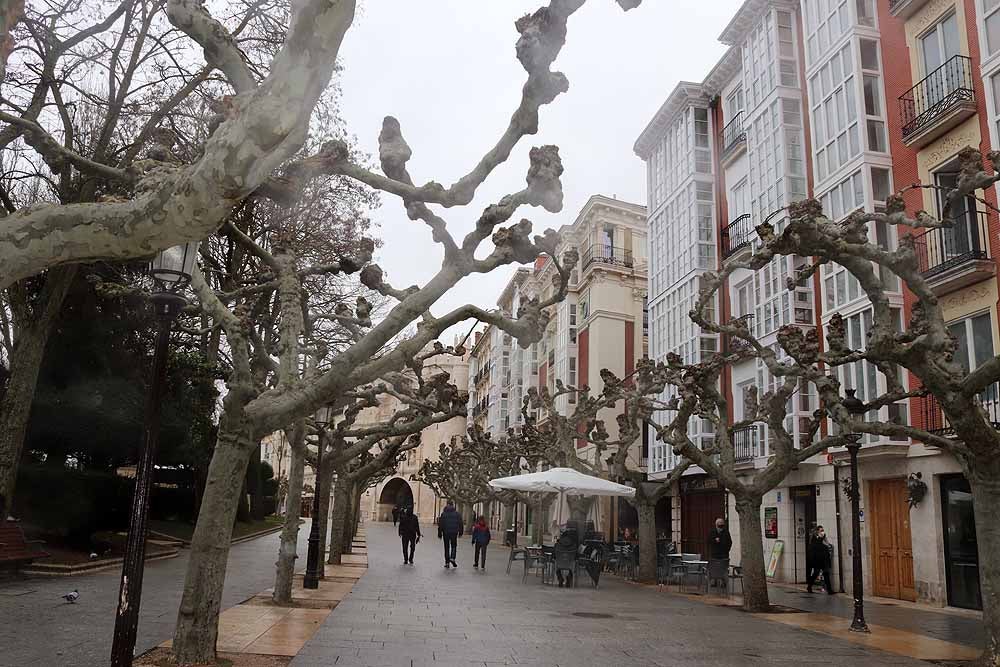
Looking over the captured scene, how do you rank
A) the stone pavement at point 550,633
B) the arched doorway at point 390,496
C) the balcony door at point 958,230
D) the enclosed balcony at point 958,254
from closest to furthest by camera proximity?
the stone pavement at point 550,633 → the enclosed balcony at point 958,254 → the balcony door at point 958,230 → the arched doorway at point 390,496

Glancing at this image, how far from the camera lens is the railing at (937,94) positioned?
1783 cm

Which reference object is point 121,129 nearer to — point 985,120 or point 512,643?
point 512,643

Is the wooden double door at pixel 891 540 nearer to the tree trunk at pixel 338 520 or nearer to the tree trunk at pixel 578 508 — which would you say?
the tree trunk at pixel 578 508

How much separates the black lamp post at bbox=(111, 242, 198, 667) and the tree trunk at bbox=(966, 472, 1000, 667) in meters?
9.32

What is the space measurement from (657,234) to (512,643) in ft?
87.4

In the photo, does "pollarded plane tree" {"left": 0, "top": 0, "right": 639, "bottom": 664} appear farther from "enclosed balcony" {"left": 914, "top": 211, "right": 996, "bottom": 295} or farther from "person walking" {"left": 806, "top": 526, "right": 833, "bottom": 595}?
"person walking" {"left": 806, "top": 526, "right": 833, "bottom": 595}

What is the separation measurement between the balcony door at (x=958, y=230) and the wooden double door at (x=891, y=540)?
5.79 meters

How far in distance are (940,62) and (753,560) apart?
42.3ft

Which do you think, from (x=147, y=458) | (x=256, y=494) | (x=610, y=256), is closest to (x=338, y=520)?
(x=147, y=458)

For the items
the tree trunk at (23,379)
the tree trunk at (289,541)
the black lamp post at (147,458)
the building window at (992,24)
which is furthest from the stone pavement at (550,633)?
the building window at (992,24)

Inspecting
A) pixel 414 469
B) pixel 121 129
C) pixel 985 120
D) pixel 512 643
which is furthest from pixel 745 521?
pixel 414 469

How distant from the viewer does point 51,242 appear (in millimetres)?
4066

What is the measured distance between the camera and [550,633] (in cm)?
1148

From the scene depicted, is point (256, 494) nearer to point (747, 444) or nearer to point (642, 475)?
point (747, 444)
